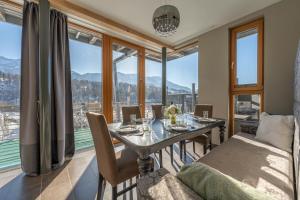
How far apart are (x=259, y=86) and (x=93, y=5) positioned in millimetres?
3125

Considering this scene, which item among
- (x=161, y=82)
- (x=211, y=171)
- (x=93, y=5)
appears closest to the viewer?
(x=211, y=171)

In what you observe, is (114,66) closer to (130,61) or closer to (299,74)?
(130,61)

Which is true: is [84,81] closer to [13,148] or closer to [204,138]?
[13,148]

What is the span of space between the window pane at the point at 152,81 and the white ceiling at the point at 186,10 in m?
1.22

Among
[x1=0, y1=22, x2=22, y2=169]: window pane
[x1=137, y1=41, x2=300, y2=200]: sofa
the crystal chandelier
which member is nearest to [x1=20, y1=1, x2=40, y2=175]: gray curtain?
[x1=0, y1=22, x2=22, y2=169]: window pane

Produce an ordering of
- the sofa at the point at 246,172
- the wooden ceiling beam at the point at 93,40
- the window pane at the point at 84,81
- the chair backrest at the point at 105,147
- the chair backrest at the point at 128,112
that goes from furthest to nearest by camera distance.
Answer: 1. the wooden ceiling beam at the point at 93,40
2. the window pane at the point at 84,81
3. the chair backrest at the point at 128,112
4. the chair backrest at the point at 105,147
5. the sofa at the point at 246,172

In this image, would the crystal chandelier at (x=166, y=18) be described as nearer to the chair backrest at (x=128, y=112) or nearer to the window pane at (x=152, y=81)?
the chair backrest at (x=128, y=112)

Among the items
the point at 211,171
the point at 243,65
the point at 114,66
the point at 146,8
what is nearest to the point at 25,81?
the point at 114,66

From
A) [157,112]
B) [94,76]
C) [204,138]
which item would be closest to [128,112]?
[157,112]

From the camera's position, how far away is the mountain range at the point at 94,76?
2264mm

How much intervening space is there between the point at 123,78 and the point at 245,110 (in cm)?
267

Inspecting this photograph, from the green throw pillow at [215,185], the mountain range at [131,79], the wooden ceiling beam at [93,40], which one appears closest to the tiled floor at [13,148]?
the mountain range at [131,79]

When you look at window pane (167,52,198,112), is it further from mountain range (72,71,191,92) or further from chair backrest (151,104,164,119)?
chair backrest (151,104,164,119)

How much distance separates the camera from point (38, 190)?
5.79ft
